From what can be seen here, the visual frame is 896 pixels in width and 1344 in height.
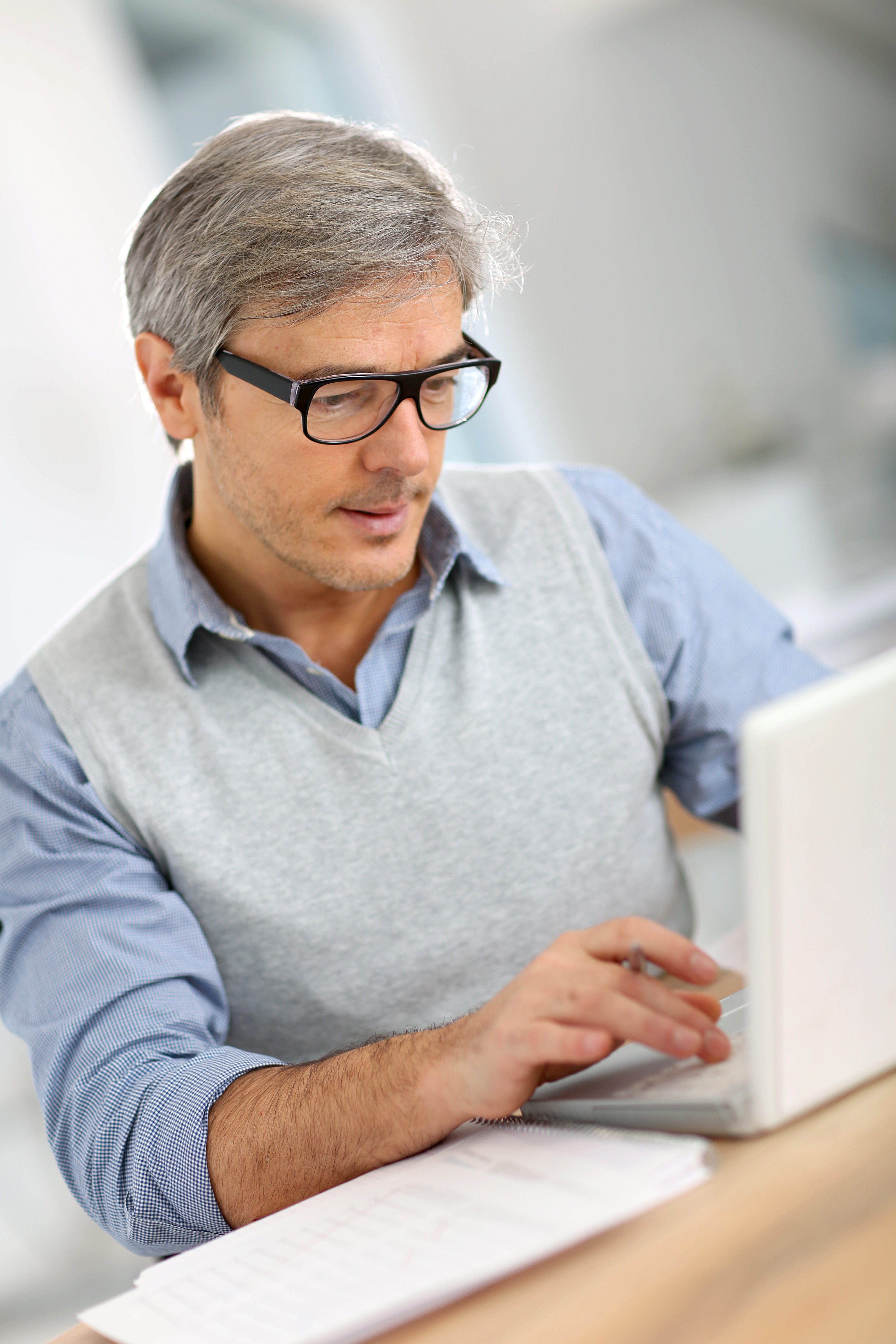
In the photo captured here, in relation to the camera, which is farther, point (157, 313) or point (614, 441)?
point (614, 441)

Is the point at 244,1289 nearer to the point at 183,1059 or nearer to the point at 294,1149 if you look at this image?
the point at 294,1149

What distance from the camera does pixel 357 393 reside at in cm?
110

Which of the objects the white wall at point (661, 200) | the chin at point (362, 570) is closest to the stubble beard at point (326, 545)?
the chin at point (362, 570)

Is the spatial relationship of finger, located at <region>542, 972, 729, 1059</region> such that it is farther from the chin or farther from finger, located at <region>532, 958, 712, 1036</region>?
the chin

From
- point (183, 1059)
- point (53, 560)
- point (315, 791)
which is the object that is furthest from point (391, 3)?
point (183, 1059)

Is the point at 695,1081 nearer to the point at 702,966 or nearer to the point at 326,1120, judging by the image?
the point at 702,966

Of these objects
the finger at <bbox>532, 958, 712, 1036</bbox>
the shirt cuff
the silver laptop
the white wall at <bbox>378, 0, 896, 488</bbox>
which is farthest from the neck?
the white wall at <bbox>378, 0, 896, 488</bbox>

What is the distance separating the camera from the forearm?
2.70 ft

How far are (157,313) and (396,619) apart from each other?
0.41m

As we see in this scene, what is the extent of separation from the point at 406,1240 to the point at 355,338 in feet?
2.54

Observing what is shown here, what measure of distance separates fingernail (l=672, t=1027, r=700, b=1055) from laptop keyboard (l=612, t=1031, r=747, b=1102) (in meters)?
0.02

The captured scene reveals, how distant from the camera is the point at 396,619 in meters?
1.27

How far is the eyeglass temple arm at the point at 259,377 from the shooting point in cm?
109

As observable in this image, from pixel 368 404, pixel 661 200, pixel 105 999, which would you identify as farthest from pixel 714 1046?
pixel 661 200
